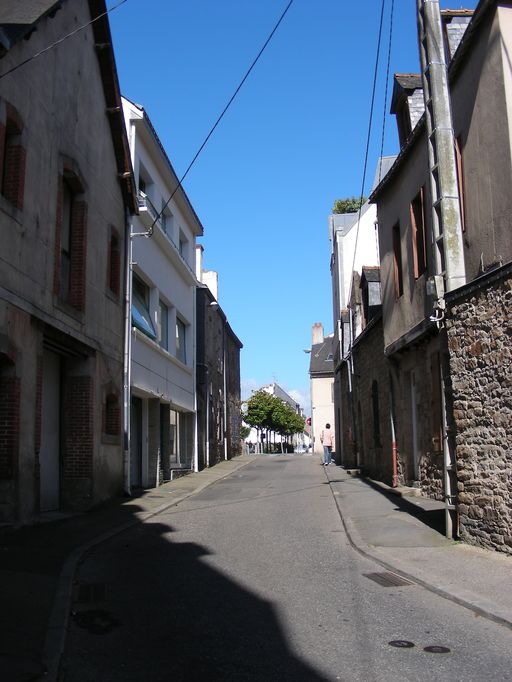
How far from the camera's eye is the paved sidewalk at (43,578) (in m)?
4.67

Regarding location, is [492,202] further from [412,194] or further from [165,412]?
[165,412]

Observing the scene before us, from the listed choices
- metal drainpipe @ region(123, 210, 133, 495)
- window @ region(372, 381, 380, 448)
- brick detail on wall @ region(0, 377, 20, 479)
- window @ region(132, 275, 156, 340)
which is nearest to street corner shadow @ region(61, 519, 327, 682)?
brick detail on wall @ region(0, 377, 20, 479)

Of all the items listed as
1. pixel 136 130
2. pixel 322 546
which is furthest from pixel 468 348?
pixel 136 130

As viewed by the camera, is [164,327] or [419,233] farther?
[164,327]

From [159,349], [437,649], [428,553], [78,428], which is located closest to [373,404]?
[159,349]

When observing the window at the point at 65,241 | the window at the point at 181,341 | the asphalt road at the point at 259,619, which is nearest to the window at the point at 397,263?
the asphalt road at the point at 259,619

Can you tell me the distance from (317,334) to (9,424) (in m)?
52.0

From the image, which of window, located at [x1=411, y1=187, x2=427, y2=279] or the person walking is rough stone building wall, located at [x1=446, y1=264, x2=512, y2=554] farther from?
the person walking

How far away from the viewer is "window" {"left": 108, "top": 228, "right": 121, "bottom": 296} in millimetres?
15297

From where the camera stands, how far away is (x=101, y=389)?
45.1 ft

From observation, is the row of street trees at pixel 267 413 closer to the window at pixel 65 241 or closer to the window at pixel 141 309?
the window at pixel 141 309

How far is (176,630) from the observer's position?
18.2 feet

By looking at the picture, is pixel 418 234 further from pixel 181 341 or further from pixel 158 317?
pixel 181 341

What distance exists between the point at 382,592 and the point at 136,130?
45.6 feet
